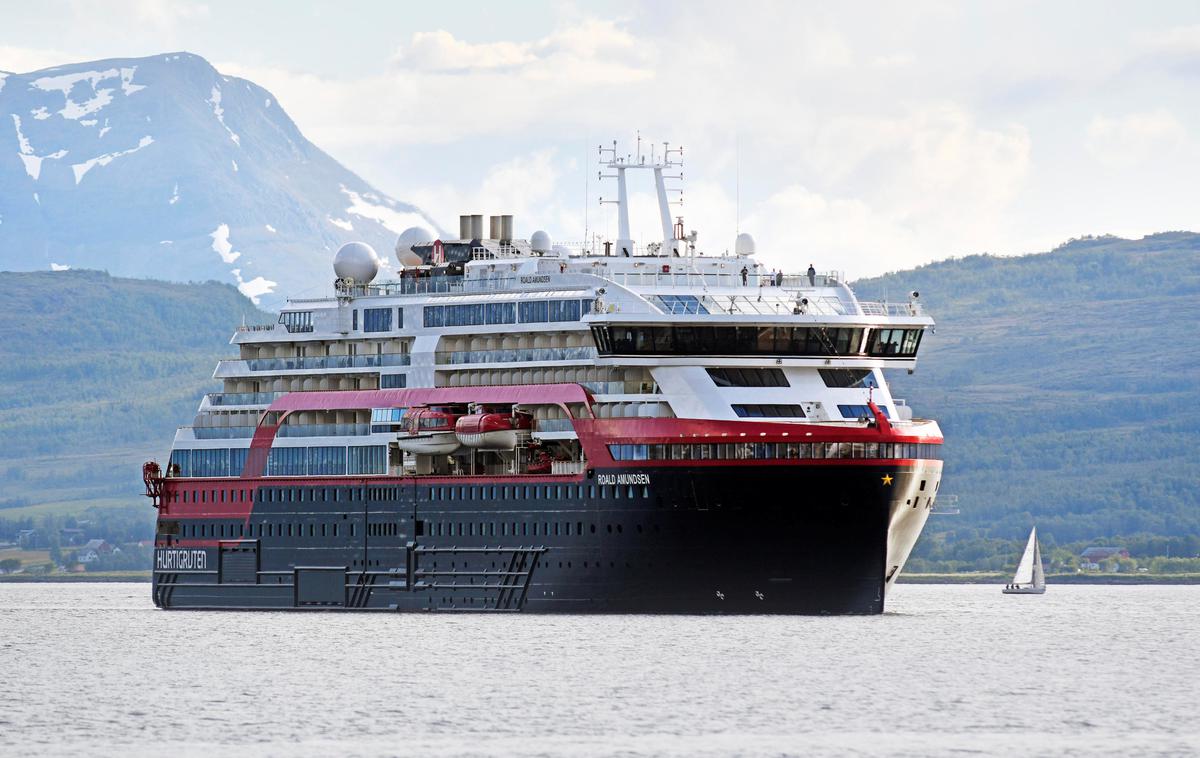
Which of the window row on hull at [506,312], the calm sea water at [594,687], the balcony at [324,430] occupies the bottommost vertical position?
the calm sea water at [594,687]

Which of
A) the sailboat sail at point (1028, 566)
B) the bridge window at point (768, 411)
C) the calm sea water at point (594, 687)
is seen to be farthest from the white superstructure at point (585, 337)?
the sailboat sail at point (1028, 566)

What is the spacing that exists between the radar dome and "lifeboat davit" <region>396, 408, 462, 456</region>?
12.1 metres

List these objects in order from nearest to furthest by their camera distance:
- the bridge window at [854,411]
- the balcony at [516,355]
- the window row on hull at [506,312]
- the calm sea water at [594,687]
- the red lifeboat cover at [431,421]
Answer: the calm sea water at [594,687] → the bridge window at [854,411] → the balcony at [516,355] → the window row on hull at [506,312] → the red lifeboat cover at [431,421]

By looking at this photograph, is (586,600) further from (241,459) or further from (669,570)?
(241,459)

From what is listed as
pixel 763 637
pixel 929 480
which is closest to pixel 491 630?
pixel 763 637

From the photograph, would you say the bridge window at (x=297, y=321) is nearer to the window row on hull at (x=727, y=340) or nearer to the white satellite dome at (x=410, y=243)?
the white satellite dome at (x=410, y=243)

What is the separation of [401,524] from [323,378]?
7.94 meters

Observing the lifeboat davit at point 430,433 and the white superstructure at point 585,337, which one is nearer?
the white superstructure at point 585,337

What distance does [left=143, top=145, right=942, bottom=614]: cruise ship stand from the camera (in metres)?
85.0

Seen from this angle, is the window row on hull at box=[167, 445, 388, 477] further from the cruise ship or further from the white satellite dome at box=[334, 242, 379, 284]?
the white satellite dome at box=[334, 242, 379, 284]

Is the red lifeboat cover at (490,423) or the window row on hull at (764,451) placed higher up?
the red lifeboat cover at (490,423)

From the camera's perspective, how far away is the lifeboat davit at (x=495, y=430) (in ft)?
293

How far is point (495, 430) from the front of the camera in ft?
294

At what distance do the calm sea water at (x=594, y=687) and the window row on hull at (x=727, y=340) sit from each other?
8646mm
